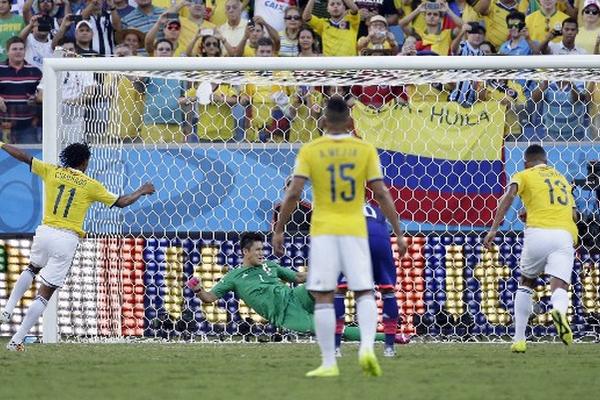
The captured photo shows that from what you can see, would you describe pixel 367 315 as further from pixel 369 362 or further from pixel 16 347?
pixel 16 347

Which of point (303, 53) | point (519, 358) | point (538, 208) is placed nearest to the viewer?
point (519, 358)

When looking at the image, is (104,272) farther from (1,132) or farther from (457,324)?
(457,324)

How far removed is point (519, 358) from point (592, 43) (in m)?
7.95

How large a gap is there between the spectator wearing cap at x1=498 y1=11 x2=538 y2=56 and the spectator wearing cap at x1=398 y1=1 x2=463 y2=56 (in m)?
0.70

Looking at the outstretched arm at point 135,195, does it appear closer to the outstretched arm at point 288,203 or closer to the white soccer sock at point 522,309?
the outstretched arm at point 288,203

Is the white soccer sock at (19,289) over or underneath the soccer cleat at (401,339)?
over

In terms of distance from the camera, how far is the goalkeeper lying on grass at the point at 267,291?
50.9 ft

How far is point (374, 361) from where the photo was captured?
416 inches

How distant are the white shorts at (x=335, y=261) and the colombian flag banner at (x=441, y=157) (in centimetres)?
663

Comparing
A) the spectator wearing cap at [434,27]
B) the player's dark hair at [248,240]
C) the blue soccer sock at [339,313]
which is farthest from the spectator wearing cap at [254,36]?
the blue soccer sock at [339,313]

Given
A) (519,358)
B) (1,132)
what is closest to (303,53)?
(1,132)

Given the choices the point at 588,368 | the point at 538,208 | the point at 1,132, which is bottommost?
the point at 588,368

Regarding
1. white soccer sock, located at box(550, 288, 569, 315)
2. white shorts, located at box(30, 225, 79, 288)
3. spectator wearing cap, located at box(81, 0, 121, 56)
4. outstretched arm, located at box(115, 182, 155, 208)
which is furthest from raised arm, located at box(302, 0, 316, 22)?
white soccer sock, located at box(550, 288, 569, 315)

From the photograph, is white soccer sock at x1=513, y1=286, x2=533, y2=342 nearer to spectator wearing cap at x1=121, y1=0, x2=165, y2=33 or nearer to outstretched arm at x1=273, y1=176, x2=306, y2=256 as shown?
outstretched arm at x1=273, y1=176, x2=306, y2=256
